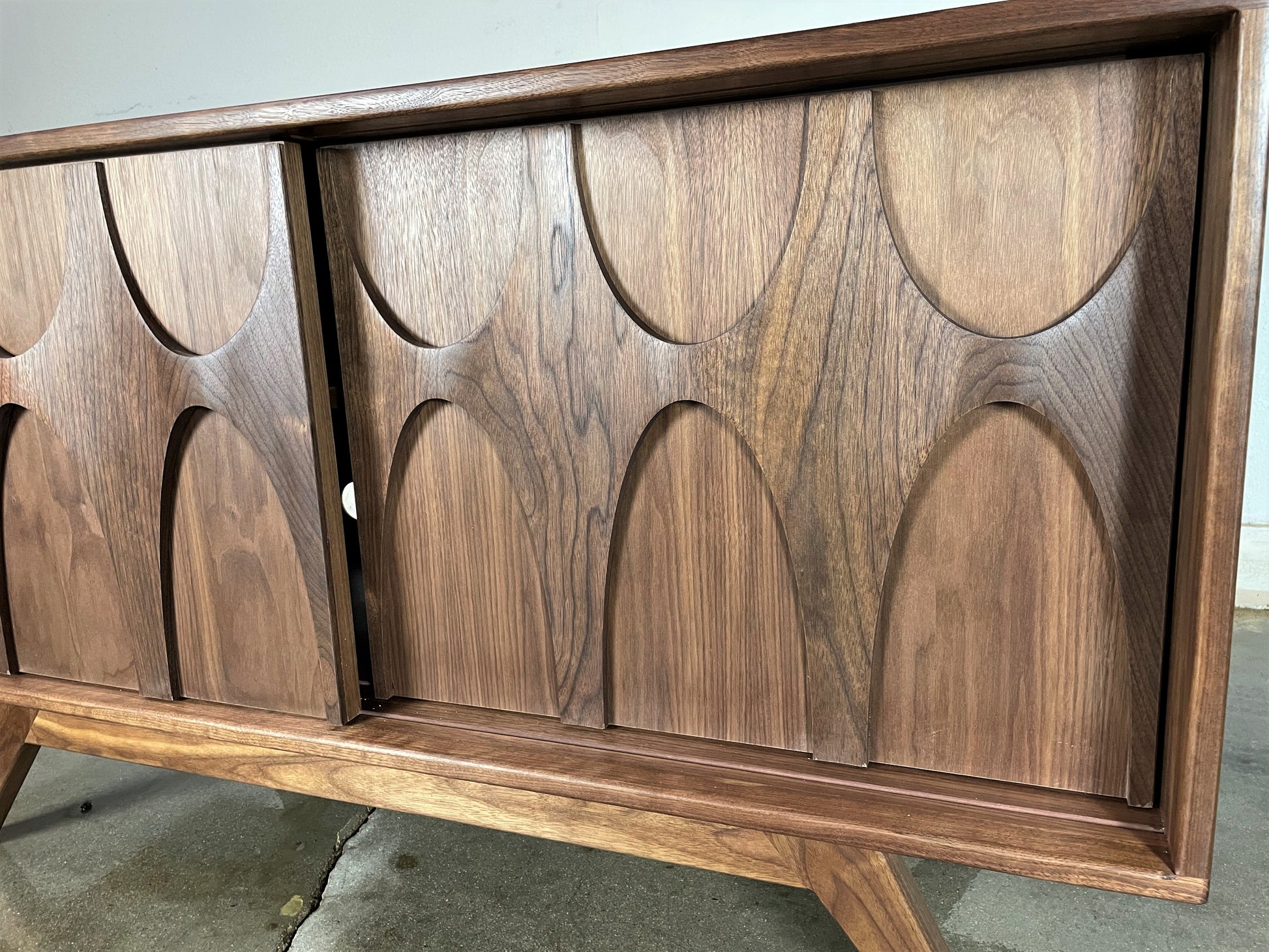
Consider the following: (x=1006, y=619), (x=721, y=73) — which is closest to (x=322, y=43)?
(x=721, y=73)

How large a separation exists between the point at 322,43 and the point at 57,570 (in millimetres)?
1341

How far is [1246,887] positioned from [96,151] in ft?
5.32

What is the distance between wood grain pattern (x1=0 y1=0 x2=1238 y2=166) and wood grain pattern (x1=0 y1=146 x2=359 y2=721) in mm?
59

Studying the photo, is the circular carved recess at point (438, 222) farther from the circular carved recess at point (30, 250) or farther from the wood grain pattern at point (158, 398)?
the circular carved recess at point (30, 250)

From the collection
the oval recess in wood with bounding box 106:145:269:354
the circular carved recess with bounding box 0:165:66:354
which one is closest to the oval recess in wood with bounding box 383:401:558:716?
the oval recess in wood with bounding box 106:145:269:354

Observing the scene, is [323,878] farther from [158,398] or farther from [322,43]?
[322,43]

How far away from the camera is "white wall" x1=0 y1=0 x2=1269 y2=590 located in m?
1.77

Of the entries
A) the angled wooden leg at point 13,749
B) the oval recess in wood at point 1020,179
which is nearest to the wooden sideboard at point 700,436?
the oval recess in wood at point 1020,179

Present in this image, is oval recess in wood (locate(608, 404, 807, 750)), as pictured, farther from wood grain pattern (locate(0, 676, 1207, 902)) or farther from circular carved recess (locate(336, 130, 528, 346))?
circular carved recess (locate(336, 130, 528, 346))

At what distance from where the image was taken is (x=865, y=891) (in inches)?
32.1

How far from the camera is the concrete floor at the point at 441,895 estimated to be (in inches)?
42.8

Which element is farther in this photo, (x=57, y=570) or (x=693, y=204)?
(x=57, y=570)

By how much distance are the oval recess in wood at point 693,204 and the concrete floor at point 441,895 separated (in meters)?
0.76

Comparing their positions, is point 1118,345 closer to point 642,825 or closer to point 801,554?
point 801,554
